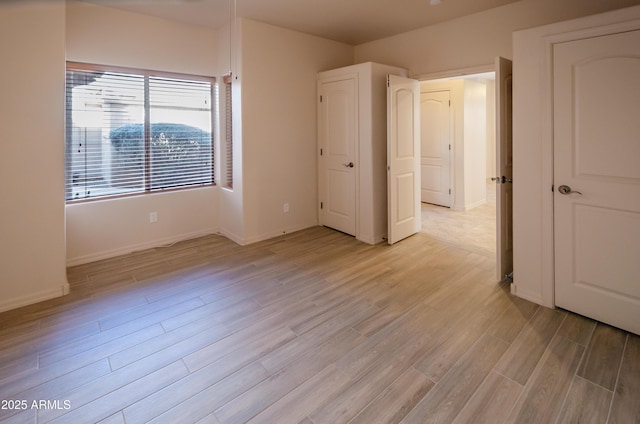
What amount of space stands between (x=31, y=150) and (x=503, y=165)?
407 centimetres

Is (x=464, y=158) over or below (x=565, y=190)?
over

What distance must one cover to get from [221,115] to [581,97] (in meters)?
4.01

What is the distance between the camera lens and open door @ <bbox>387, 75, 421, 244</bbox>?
4195 mm

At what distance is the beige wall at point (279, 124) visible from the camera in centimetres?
430

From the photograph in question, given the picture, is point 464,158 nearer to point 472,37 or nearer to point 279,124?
point 472,37

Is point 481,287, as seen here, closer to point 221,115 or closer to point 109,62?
point 221,115

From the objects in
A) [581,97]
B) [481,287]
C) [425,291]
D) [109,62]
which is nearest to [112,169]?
[109,62]

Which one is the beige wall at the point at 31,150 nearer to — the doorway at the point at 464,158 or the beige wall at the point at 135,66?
the beige wall at the point at 135,66

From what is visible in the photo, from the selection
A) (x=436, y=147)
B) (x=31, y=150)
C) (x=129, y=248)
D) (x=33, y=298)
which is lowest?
(x=33, y=298)

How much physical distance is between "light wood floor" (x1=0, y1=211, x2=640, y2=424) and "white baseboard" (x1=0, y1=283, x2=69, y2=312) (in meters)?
0.09

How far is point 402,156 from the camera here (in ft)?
14.5

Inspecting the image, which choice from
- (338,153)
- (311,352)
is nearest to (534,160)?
(311,352)

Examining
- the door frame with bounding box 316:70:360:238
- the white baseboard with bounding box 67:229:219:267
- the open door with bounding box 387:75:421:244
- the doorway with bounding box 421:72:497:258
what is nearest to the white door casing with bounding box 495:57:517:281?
the open door with bounding box 387:75:421:244

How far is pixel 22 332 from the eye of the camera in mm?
2498
